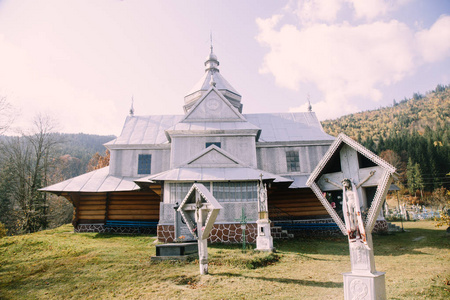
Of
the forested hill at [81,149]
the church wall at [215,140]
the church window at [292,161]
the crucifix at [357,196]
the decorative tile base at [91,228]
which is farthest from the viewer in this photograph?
the forested hill at [81,149]

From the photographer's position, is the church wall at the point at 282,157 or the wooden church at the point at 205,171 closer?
the wooden church at the point at 205,171

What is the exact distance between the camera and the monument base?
16.1 ft

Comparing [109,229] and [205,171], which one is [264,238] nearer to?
[205,171]

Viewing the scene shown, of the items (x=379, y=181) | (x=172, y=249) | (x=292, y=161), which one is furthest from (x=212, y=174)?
(x=379, y=181)

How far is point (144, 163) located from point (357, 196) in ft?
55.9

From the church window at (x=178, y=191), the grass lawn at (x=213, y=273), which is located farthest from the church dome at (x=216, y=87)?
the grass lawn at (x=213, y=273)

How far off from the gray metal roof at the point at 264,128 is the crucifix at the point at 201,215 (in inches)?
395

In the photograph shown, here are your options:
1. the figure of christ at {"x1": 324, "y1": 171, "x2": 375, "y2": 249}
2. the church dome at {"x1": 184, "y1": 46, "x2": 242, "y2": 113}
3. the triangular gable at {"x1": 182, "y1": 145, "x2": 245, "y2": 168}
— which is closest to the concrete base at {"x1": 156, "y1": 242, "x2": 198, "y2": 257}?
the triangular gable at {"x1": 182, "y1": 145, "x2": 245, "y2": 168}

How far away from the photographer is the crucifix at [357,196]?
16.6ft

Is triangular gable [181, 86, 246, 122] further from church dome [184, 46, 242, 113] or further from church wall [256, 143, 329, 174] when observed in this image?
church dome [184, 46, 242, 113]

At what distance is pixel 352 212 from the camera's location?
17.9 ft

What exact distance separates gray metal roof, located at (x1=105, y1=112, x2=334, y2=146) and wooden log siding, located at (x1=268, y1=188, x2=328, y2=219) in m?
3.97

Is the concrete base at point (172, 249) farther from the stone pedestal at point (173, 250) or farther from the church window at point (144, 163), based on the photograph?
the church window at point (144, 163)

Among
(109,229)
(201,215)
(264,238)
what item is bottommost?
(109,229)
